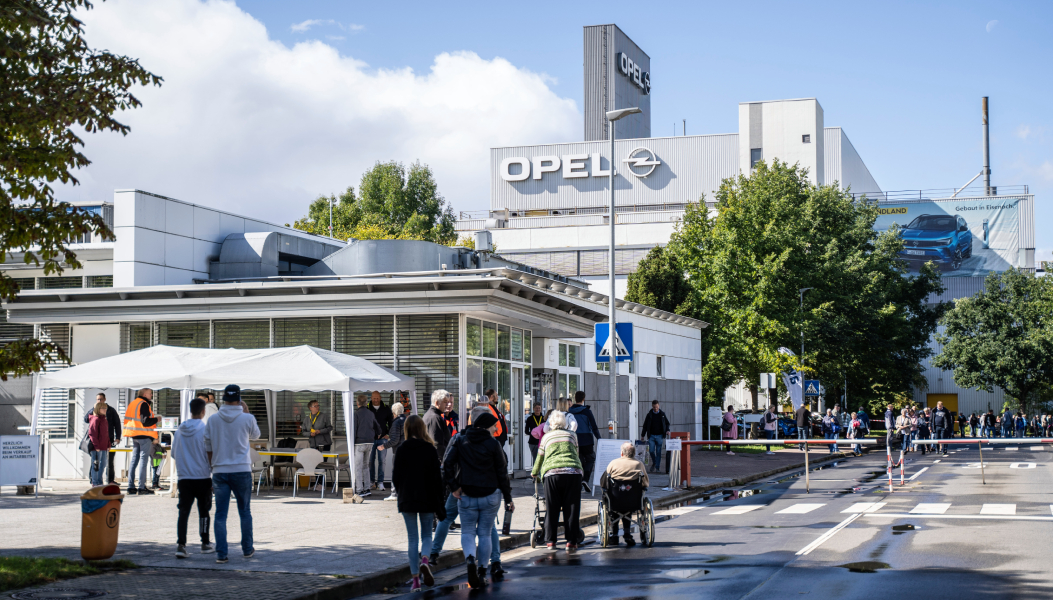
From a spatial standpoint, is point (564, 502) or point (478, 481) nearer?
point (478, 481)

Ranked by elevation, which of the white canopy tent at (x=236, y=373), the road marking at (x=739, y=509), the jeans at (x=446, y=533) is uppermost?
the white canopy tent at (x=236, y=373)

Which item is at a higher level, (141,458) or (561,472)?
(561,472)

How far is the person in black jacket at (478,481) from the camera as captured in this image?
998cm

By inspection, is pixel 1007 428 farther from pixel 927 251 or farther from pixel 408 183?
pixel 408 183

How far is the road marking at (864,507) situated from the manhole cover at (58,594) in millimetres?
11706

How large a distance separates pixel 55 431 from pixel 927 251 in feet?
219

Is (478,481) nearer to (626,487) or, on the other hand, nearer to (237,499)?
(237,499)

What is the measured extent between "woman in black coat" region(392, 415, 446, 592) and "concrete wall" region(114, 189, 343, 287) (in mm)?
14945

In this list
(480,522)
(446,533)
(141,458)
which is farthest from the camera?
(141,458)

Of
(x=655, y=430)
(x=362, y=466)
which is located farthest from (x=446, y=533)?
(x=655, y=430)

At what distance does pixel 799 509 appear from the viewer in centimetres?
1739

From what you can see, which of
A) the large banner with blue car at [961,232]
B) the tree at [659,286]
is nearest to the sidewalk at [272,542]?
the tree at [659,286]

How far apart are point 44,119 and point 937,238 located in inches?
2993

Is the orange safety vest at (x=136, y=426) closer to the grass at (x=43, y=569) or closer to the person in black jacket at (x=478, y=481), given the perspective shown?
the grass at (x=43, y=569)
